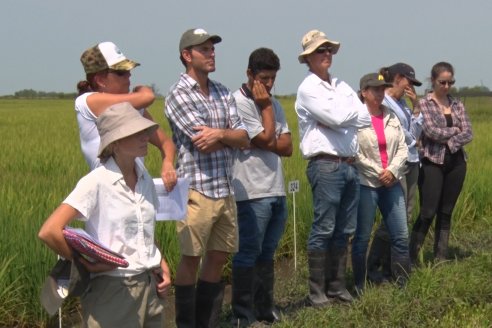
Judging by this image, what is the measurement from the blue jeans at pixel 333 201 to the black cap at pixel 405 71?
123cm

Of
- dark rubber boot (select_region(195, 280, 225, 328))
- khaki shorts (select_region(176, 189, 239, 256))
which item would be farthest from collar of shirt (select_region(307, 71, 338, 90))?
dark rubber boot (select_region(195, 280, 225, 328))

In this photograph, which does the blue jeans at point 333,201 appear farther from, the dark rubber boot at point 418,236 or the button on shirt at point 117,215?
the button on shirt at point 117,215

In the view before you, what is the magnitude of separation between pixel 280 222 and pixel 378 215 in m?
2.88

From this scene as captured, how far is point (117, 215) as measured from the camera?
9.38 feet

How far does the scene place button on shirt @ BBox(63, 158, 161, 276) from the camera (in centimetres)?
283

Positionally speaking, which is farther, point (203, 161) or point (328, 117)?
point (328, 117)

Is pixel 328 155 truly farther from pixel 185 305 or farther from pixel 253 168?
pixel 185 305

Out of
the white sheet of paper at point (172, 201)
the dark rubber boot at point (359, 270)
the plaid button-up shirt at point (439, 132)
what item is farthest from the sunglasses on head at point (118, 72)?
the plaid button-up shirt at point (439, 132)

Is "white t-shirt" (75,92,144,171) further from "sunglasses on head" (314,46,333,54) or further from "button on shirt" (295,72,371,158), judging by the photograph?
"sunglasses on head" (314,46,333,54)

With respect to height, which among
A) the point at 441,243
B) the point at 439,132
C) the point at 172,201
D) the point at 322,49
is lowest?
the point at 441,243

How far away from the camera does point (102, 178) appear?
113 inches

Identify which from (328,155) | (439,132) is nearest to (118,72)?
(328,155)

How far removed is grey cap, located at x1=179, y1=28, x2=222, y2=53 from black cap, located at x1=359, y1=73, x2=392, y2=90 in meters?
1.43

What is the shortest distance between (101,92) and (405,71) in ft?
9.46
